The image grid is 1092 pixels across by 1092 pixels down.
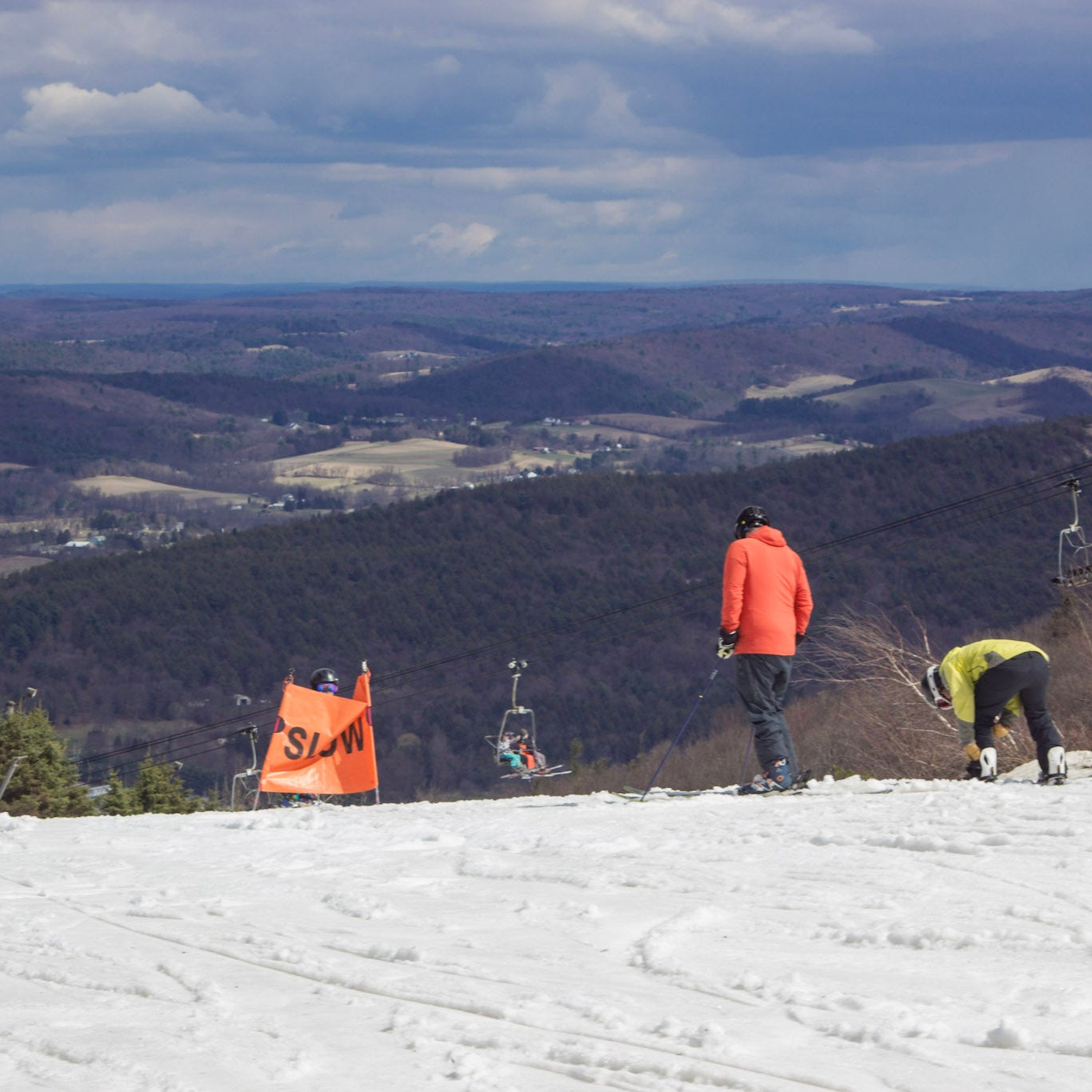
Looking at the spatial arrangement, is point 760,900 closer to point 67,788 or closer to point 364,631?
point 67,788

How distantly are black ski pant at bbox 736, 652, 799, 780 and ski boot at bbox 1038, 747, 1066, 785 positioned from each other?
1.61 metres

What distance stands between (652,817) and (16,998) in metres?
4.35

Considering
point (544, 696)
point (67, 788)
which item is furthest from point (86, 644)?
point (67, 788)

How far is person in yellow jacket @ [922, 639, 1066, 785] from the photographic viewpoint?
959cm

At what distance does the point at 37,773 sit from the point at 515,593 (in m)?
103

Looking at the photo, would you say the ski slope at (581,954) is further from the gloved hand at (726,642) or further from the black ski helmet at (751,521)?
the black ski helmet at (751,521)

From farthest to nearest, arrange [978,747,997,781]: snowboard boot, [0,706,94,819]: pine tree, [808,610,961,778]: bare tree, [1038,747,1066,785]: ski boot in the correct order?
[808,610,961,778]: bare tree, [0,706,94,819]: pine tree, [978,747,997,781]: snowboard boot, [1038,747,1066,785]: ski boot

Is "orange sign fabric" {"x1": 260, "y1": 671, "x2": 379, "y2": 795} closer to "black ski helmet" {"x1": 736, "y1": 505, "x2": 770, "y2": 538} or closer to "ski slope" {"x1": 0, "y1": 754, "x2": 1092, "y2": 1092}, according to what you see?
"ski slope" {"x1": 0, "y1": 754, "x2": 1092, "y2": 1092}

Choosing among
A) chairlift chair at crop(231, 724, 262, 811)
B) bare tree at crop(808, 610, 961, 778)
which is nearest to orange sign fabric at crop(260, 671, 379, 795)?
chairlift chair at crop(231, 724, 262, 811)

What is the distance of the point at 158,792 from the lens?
2520cm

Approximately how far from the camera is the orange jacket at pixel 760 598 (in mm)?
9859

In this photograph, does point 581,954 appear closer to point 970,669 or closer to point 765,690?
point 765,690

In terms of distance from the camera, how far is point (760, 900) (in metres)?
6.63

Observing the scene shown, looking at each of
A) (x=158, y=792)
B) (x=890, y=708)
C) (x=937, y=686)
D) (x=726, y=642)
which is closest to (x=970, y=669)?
(x=937, y=686)
